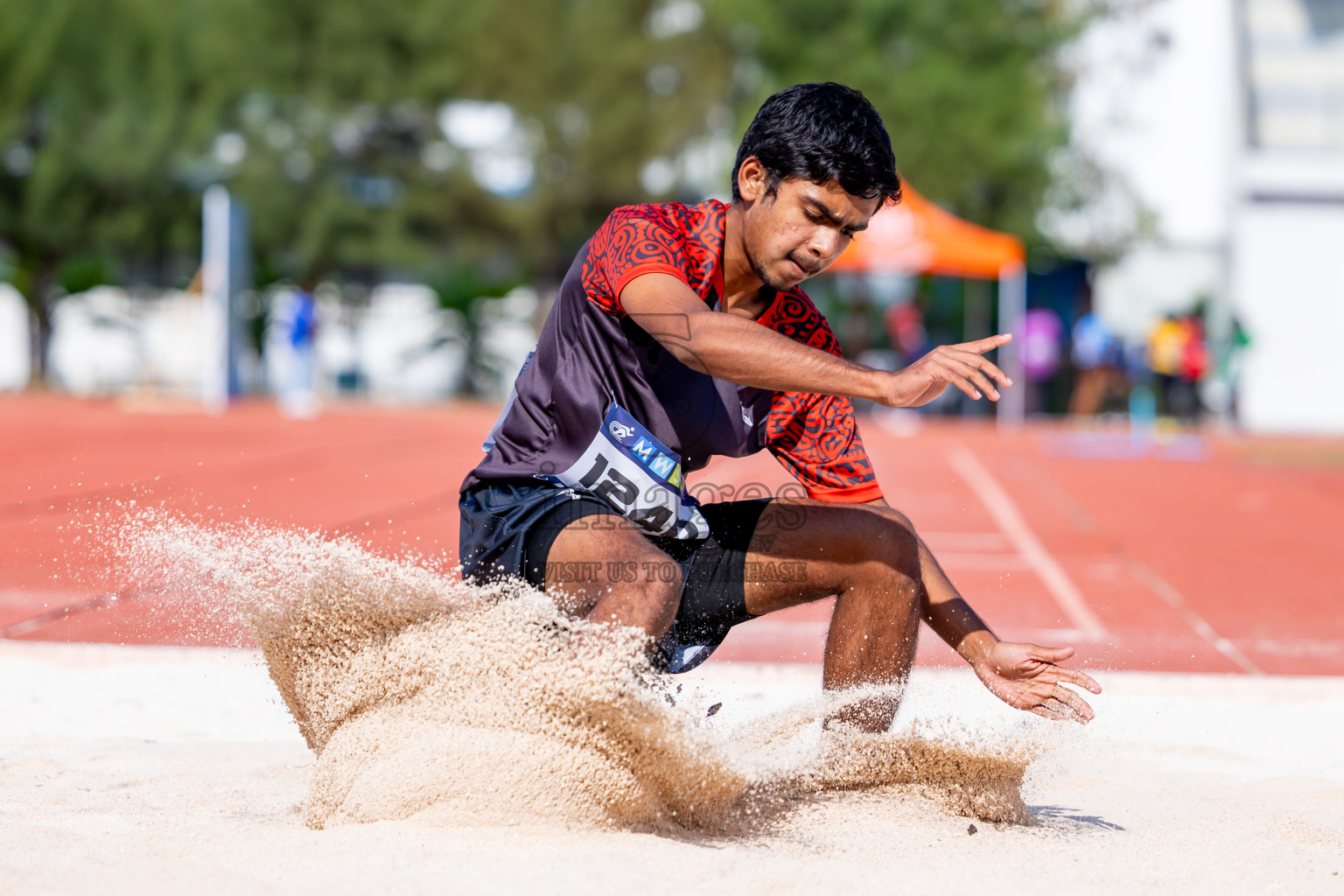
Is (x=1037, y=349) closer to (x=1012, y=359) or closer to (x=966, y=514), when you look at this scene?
(x=1012, y=359)

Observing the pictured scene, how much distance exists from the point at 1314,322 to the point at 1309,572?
13.8 meters

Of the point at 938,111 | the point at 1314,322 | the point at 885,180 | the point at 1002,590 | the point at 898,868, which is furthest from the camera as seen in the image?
the point at 938,111

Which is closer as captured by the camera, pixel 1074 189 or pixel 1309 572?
pixel 1309 572

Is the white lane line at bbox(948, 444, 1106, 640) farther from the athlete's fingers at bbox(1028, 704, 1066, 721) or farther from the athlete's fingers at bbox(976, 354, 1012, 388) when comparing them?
the athlete's fingers at bbox(976, 354, 1012, 388)

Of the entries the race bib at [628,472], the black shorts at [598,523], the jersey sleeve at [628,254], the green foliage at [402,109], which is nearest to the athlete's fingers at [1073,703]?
the black shorts at [598,523]

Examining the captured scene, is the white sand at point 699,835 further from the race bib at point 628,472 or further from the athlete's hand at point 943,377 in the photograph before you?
the athlete's hand at point 943,377

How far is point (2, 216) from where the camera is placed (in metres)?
23.0

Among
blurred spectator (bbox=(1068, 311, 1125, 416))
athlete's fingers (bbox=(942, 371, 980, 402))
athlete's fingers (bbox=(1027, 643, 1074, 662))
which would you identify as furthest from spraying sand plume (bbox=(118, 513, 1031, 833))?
blurred spectator (bbox=(1068, 311, 1125, 416))

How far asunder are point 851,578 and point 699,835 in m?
0.62

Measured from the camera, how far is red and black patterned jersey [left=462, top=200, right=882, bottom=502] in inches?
105

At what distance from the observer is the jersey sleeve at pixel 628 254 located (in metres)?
2.57

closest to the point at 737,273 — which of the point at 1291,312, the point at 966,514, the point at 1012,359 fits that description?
the point at 966,514

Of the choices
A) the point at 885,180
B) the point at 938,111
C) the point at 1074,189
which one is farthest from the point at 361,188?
the point at 885,180

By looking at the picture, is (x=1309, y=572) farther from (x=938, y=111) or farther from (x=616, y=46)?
(x=616, y=46)
